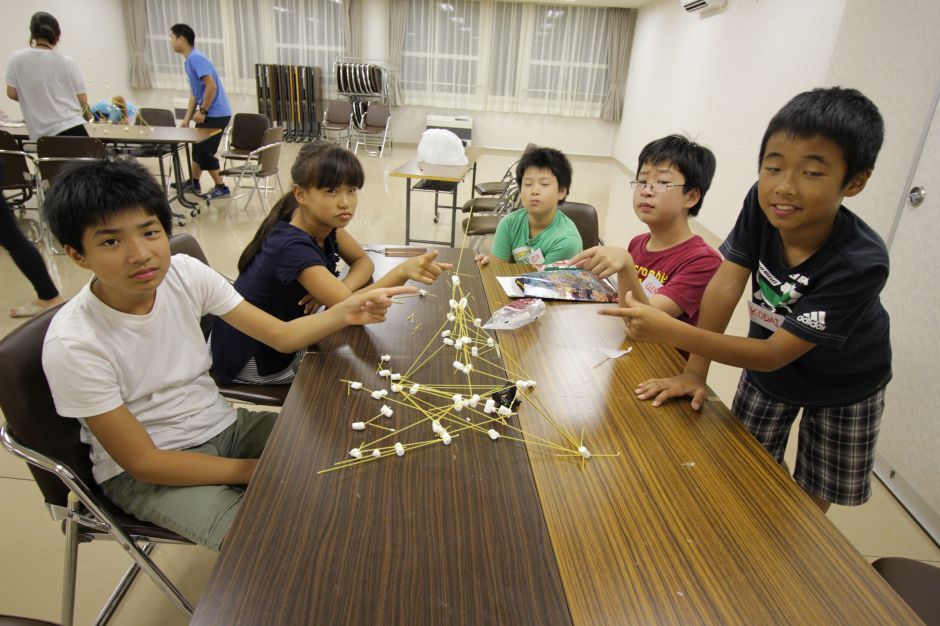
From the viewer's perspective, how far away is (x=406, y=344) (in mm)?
1508

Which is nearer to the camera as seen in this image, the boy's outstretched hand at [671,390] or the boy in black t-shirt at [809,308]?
the boy in black t-shirt at [809,308]

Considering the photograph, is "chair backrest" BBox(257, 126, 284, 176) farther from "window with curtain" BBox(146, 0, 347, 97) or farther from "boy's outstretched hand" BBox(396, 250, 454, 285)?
"window with curtain" BBox(146, 0, 347, 97)

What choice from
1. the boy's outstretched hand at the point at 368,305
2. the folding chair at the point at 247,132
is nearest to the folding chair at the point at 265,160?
the folding chair at the point at 247,132

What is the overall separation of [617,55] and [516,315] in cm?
1053

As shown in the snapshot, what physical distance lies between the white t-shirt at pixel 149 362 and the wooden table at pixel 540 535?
345 mm

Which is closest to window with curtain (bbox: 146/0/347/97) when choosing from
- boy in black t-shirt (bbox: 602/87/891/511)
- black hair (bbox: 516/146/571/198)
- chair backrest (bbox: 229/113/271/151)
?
chair backrest (bbox: 229/113/271/151)

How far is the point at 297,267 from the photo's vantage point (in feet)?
5.60

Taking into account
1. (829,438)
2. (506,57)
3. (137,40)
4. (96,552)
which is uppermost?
(506,57)

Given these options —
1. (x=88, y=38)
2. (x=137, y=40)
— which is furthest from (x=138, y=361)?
(x=137, y=40)

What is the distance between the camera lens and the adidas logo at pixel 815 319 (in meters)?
1.14

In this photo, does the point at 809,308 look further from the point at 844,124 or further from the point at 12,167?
the point at 12,167

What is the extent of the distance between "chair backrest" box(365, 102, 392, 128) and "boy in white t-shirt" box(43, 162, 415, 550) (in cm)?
900

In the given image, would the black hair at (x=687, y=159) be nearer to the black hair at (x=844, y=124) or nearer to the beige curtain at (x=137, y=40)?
the black hair at (x=844, y=124)

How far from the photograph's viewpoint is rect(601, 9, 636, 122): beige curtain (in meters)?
10.3
